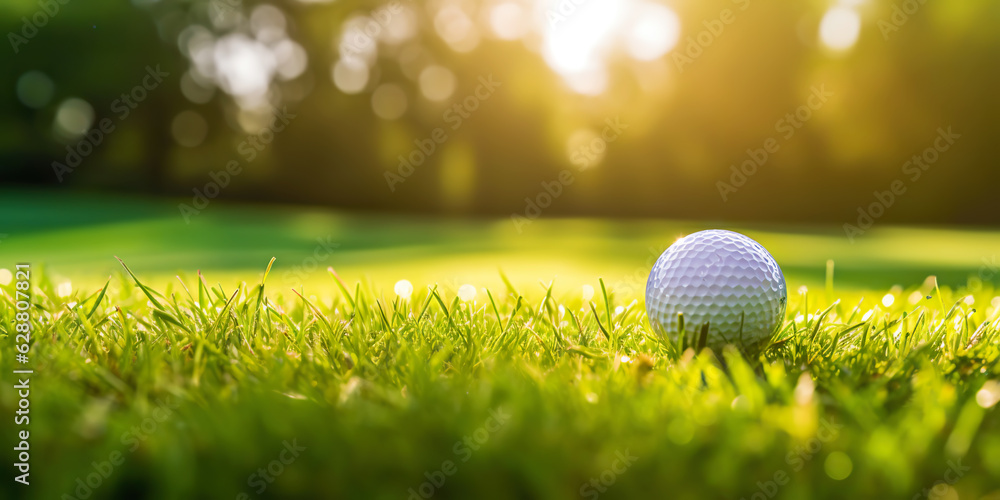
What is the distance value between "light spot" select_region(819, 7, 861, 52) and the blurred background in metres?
0.05

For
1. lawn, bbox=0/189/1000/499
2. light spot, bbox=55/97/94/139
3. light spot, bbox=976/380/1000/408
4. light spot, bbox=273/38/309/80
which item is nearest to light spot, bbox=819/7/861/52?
light spot, bbox=273/38/309/80

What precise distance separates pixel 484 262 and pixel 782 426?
15.9 ft

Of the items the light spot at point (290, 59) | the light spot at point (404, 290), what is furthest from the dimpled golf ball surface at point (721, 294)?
the light spot at point (290, 59)

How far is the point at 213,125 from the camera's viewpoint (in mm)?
19188

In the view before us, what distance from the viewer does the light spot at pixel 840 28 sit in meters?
16.8

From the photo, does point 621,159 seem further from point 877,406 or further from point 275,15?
point 877,406

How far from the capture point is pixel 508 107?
63.9 feet

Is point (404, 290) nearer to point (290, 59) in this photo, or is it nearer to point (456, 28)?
point (456, 28)

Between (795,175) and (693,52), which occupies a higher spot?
(693,52)

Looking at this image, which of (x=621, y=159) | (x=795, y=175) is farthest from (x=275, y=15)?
(x=795, y=175)

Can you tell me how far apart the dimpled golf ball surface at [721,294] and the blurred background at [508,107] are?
1674 centimetres

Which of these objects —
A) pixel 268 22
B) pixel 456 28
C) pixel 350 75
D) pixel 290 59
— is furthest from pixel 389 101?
pixel 268 22

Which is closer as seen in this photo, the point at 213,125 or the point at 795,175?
the point at 795,175

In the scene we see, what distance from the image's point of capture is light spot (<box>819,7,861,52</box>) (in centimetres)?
1681
